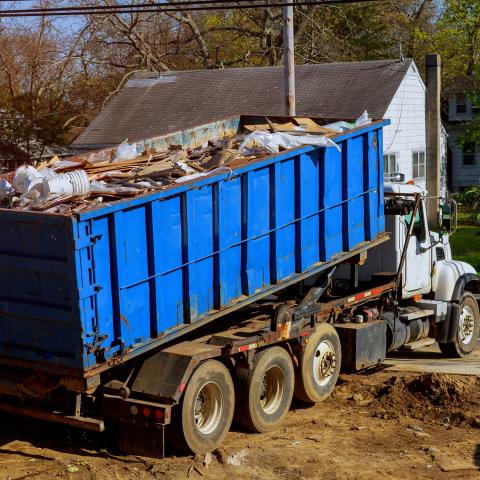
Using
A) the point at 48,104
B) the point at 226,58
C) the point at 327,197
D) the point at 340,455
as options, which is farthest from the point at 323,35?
the point at 340,455

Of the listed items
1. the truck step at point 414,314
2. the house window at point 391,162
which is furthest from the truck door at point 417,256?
the house window at point 391,162

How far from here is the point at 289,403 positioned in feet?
33.2

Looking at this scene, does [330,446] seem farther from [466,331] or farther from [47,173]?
[466,331]

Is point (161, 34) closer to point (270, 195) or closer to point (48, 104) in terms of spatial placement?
point (48, 104)

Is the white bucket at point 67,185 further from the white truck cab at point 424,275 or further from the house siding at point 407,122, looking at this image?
the house siding at point 407,122

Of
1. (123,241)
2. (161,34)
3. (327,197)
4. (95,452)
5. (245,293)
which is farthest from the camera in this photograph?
(161,34)

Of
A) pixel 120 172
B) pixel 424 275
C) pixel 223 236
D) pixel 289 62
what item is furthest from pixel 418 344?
pixel 289 62

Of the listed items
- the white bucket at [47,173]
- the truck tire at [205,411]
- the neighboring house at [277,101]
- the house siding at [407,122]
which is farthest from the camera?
the house siding at [407,122]

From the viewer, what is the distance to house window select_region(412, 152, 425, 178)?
3122 centimetres

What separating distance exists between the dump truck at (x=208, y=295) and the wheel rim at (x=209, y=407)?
0.02 meters

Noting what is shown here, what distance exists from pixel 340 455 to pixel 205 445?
139 centimetres

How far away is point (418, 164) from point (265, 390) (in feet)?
74.8

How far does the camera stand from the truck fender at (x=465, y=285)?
13180 millimetres

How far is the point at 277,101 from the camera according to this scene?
28656 mm
